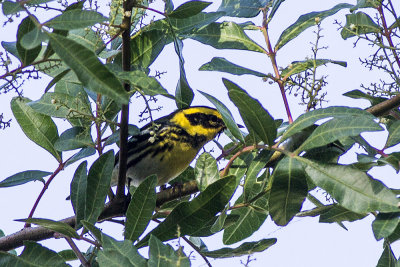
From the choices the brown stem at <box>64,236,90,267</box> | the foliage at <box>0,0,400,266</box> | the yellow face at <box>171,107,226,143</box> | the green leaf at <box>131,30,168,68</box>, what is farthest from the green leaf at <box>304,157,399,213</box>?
the yellow face at <box>171,107,226,143</box>

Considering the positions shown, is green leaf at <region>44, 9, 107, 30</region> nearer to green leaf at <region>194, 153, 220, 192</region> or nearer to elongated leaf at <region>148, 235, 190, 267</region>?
elongated leaf at <region>148, 235, 190, 267</region>

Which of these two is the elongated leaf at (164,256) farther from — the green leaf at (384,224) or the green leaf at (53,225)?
the green leaf at (384,224)

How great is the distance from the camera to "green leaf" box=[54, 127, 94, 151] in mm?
2666

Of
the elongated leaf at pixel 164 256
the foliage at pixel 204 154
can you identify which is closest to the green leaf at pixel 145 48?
the foliage at pixel 204 154

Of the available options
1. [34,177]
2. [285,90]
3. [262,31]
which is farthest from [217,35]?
[34,177]

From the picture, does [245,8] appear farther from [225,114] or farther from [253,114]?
[253,114]

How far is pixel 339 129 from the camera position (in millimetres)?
1983

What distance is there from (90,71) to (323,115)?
0.89m

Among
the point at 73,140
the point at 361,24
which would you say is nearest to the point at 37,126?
the point at 73,140

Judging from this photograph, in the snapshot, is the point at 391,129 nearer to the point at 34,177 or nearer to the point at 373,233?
the point at 373,233

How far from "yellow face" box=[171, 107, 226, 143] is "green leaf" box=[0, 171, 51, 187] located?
1.43 metres

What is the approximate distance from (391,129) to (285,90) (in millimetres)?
422

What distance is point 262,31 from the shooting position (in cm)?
279

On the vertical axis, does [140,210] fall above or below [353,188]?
above
